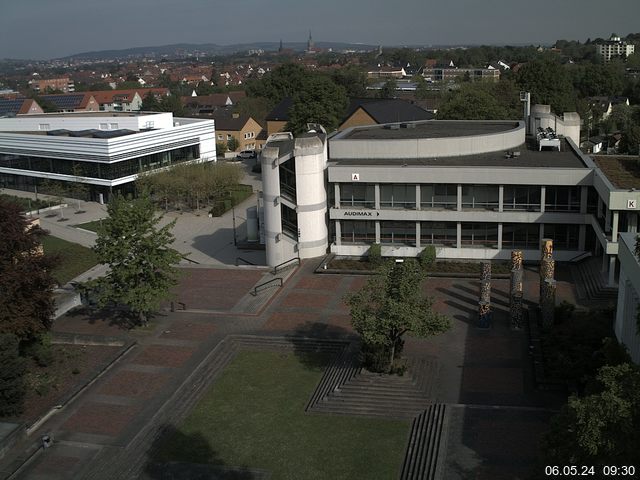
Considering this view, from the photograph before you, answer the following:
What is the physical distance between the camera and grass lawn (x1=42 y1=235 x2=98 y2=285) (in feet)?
142

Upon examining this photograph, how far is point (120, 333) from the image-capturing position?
1281 inches

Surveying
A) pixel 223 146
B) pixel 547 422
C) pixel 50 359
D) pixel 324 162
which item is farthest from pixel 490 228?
pixel 223 146

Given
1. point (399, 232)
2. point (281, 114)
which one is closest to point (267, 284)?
point (399, 232)

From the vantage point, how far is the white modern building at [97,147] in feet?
213

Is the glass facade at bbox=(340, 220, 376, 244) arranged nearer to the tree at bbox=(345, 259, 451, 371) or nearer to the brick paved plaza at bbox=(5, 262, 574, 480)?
the brick paved plaza at bbox=(5, 262, 574, 480)

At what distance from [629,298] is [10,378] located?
21.6 m

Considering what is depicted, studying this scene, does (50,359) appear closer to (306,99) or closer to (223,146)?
(306,99)

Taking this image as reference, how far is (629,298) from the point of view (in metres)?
25.0

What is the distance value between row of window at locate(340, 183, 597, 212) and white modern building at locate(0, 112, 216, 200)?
3028 centimetres

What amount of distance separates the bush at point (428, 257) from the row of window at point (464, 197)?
2591 mm

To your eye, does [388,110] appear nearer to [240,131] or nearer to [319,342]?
[240,131]

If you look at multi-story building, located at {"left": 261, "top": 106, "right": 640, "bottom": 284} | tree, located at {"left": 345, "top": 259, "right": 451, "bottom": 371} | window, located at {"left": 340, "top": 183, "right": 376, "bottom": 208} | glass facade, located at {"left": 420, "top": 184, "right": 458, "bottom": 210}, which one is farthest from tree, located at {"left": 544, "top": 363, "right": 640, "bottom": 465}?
window, located at {"left": 340, "top": 183, "right": 376, "bottom": 208}

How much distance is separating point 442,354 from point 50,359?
15874mm

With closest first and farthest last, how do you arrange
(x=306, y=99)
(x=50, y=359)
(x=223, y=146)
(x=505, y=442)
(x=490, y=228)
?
(x=505, y=442) → (x=50, y=359) → (x=490, y=228) → (x=306, y=99) → (x=223, y=146)
